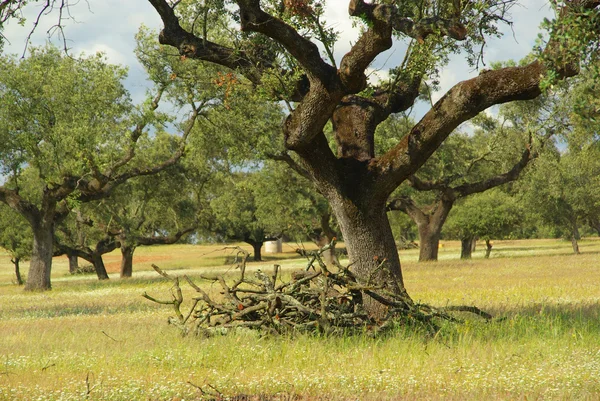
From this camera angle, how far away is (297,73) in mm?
12938

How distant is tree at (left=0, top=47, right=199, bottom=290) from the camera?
2789 centimetres

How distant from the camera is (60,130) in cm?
2736

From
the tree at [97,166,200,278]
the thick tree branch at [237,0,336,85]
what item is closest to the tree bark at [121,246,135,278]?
the tree at [97,166,200,278]

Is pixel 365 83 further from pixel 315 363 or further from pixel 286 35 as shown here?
pixel 315 363

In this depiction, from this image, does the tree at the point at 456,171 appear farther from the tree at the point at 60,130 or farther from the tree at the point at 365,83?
the tree at the point at 365,83

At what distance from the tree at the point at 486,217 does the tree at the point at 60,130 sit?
29.1 meters

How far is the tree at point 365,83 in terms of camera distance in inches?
418

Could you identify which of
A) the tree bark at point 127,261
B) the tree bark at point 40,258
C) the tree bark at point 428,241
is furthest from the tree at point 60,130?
the tree bark at point 428,241

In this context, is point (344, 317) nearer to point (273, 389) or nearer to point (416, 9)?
point (273, 389)

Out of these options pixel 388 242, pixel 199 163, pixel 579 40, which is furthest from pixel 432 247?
pixel 579 40

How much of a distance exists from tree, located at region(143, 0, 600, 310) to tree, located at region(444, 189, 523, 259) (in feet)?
120

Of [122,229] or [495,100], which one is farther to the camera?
[122,229]

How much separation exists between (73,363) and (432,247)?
3735 centimetres

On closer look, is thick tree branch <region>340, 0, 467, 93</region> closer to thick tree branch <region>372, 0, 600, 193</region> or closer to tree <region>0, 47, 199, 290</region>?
thick tree branch <region>372, 0, 600, 193</region>
